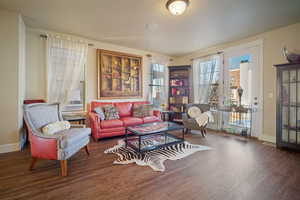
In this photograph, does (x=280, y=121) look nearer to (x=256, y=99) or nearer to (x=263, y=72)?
(x=256, y=99)

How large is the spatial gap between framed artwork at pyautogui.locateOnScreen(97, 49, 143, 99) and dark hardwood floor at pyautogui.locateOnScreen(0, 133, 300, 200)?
2.09m

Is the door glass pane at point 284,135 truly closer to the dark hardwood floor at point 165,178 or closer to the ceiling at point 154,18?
the dark hardwood floor at point 165,178

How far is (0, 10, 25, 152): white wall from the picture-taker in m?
2.65

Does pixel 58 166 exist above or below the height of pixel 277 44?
below

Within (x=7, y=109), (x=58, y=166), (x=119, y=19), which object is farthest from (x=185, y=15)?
(x=7, y=109)

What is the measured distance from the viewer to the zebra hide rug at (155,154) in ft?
7.65

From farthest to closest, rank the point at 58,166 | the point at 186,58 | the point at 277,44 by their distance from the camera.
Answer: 1. the point at 186,58
2. the point at 277,44
3. the point at 58,166

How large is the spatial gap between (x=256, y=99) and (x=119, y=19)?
3.79 meters

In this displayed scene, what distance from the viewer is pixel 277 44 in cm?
324

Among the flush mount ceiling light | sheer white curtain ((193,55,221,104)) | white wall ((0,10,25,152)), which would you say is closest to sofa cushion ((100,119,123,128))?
white wall ((0,10,25,152))

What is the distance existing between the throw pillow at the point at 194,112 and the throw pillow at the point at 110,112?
2.03 m

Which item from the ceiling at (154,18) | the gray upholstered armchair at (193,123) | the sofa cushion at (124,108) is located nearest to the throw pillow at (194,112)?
the gray upholstered armchair at (193,123)

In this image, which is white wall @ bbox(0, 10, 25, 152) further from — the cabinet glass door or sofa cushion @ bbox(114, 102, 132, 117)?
the cabinet glass door

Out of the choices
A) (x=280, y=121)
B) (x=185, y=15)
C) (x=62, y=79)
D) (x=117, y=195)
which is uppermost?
(x=185, y=15)
